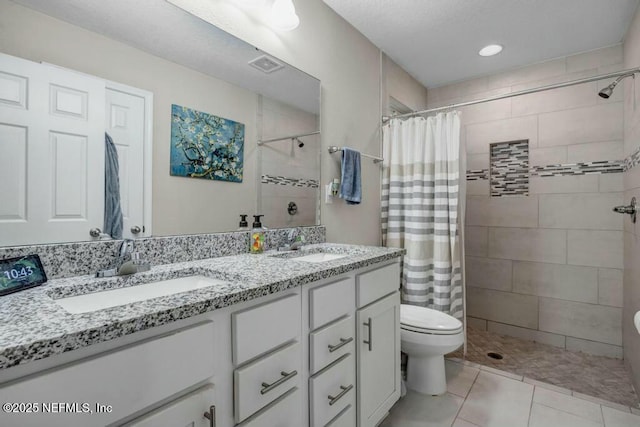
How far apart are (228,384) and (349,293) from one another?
24.1 inches

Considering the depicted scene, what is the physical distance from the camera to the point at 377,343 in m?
1.49

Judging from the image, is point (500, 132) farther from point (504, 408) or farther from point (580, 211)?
point (504, 408)

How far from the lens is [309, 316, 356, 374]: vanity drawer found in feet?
3.67

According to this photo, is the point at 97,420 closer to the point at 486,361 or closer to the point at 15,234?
the point at 15,234

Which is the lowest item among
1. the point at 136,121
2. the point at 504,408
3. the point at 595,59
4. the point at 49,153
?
the point at 504,408

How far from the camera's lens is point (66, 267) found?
101cm

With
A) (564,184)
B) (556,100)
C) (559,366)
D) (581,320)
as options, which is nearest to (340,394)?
(559,366)

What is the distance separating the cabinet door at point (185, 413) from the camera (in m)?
0.67

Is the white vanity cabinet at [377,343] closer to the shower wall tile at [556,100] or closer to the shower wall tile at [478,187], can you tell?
the shower wall tile at [478,187]

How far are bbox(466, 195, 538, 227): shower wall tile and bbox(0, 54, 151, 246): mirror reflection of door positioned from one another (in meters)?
2.84

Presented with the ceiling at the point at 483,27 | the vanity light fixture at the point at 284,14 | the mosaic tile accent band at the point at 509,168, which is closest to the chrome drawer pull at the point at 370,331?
the vanity light fixture at the point at 284,14

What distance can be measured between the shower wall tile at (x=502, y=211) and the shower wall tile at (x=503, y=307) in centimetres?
63

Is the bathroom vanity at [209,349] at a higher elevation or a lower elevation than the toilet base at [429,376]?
higher

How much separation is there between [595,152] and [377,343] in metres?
2.36
